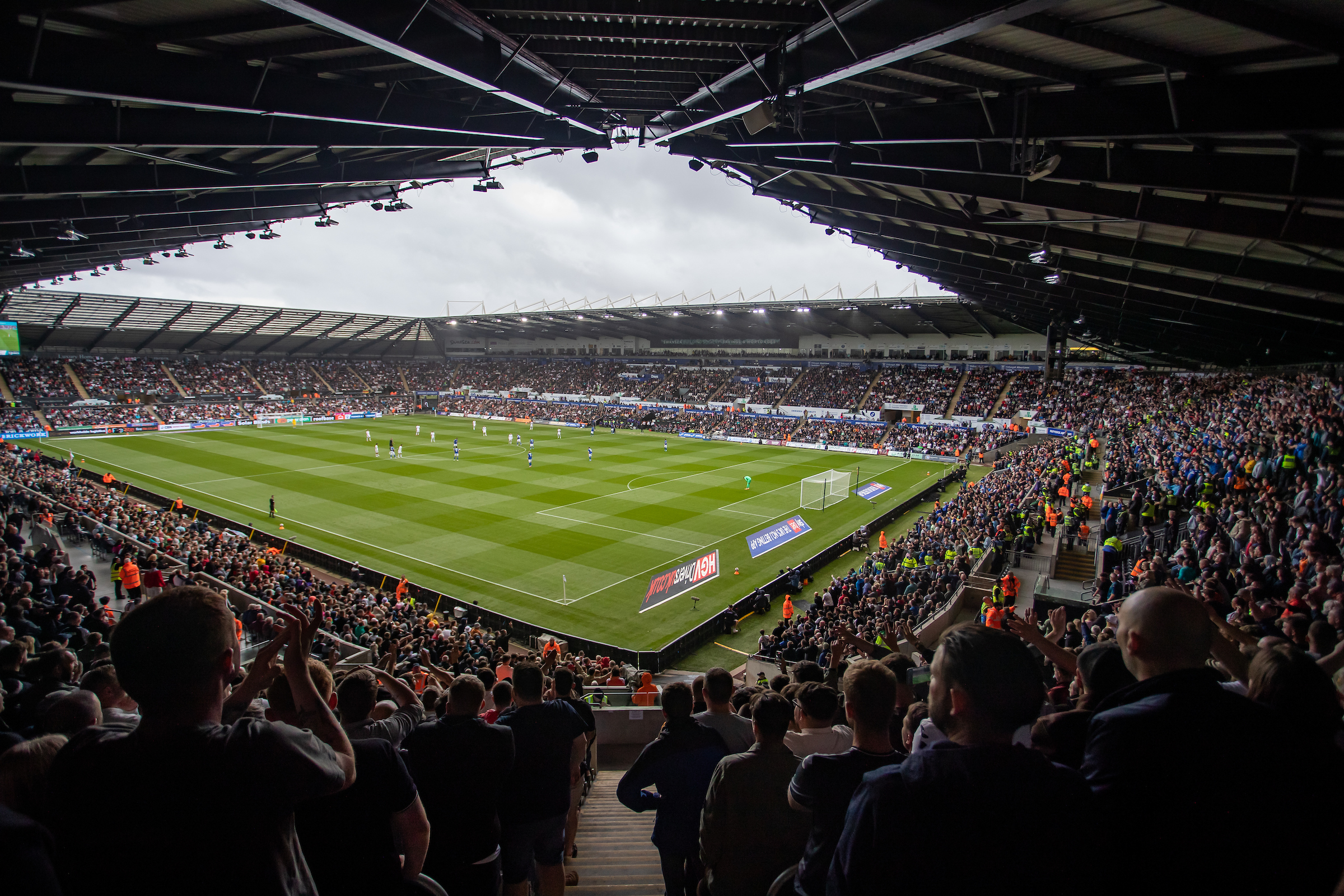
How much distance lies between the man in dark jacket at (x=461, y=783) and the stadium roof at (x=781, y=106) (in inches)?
238

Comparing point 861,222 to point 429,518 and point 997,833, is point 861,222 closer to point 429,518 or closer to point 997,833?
point 997,833

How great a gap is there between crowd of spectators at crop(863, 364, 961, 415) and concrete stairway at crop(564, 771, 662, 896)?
175 ft

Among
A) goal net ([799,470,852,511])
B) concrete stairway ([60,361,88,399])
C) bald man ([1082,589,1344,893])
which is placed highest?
bald man ([1082,589,1344,893])

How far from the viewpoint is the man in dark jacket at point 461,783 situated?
3.14m

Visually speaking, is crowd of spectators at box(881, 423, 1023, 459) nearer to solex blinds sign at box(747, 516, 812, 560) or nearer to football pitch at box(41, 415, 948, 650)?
football pitch at box(41, 415, 948, 650)

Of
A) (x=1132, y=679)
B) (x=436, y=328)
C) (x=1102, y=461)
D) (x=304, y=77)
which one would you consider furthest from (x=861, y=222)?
(x=436, y=328)

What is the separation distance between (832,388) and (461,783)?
61.4m

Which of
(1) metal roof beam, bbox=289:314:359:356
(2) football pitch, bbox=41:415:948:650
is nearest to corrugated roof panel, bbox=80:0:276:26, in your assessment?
(2) football pitch, bbox=41:415:948:650

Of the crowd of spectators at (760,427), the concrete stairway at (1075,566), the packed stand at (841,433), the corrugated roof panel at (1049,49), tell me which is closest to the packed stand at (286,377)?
the crowd of spectators at (760,427)

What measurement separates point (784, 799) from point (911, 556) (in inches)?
730

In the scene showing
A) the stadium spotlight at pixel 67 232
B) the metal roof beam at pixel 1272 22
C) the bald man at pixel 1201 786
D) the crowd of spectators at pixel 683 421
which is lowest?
the crowd of spectators at pixel 683 421

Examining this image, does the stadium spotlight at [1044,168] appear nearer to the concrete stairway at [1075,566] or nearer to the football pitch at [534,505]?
the concrete stairway at [1075,566]

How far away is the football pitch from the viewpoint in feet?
65.9

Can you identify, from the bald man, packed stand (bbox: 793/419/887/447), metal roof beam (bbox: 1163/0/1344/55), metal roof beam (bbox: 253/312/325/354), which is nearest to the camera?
the bald man
